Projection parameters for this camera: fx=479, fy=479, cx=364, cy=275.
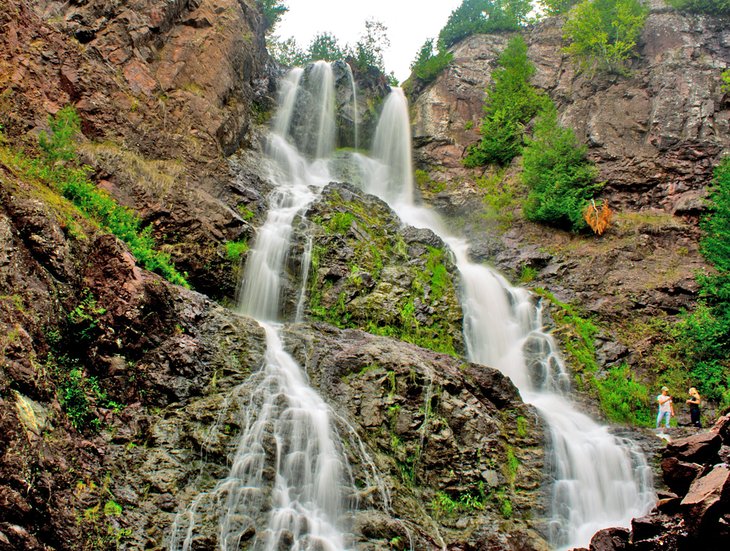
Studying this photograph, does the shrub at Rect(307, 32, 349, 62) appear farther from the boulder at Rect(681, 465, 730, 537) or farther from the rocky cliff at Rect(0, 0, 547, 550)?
the boulder at Rect(681, 465, 730, 537)

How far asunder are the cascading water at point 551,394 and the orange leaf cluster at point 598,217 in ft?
15.2

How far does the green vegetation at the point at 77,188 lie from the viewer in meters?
10.6

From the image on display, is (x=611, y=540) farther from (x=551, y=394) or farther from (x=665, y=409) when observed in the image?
→ (x=665, y=409)

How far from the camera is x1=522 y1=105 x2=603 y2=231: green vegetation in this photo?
19891 mm

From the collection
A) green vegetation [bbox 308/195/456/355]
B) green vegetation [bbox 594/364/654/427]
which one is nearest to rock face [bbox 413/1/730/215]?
green vegetation [bbox 594/364/654/427]

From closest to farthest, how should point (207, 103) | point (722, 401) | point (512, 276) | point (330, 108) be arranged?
point (722, 401), point (207, 103), point (512, 276), point (330, 108)

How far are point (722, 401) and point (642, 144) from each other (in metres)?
12.4

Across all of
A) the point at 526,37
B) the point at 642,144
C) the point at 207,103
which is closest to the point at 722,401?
the point at 642,144

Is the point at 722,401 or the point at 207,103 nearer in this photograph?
the point at 722,401

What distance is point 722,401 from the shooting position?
1318cm

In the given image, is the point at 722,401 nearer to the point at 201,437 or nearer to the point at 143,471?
the point at 201,437

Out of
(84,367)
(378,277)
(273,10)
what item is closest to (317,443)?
(84,367)

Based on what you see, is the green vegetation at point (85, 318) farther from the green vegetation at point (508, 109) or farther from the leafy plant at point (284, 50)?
the leafy plant at point (284, 50)

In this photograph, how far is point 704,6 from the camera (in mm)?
25609
